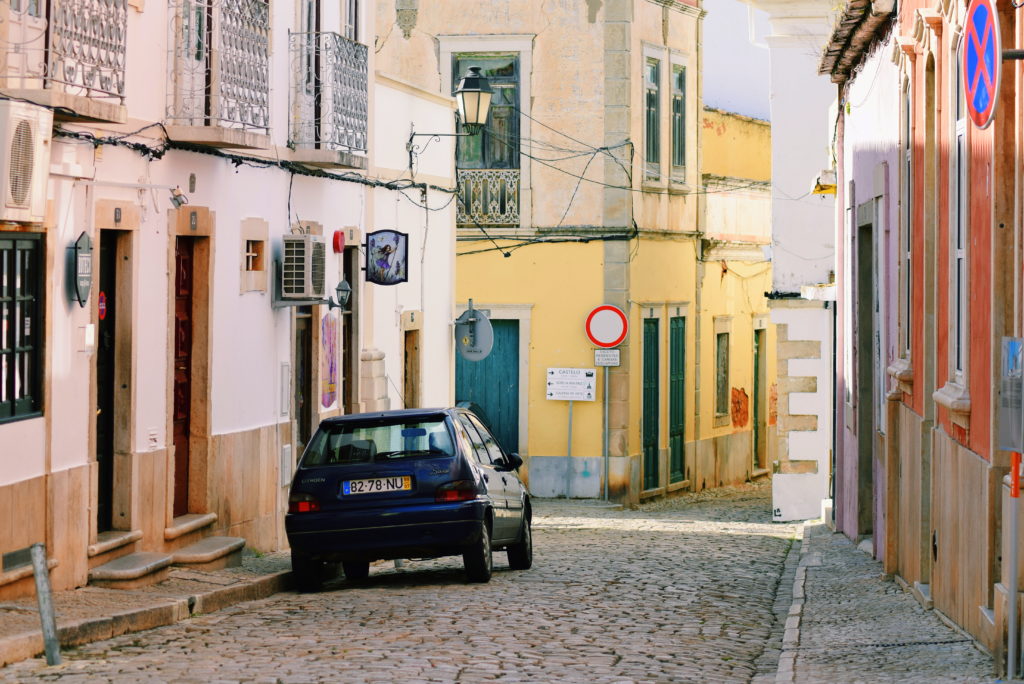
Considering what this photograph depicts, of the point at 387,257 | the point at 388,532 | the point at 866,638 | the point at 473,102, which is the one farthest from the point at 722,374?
the point at 866,638

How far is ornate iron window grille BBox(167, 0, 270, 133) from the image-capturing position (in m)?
14.4

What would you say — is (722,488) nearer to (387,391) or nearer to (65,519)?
(387,391)

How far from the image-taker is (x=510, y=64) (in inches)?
1131

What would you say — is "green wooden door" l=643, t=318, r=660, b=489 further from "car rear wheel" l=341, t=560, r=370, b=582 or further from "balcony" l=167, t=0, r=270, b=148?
"balcony" l=167, t=0, r=270, b=148

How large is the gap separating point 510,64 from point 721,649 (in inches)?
741

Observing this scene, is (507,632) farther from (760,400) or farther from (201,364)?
(760,400)

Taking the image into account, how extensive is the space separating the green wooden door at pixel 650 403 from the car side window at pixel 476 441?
1407 cm

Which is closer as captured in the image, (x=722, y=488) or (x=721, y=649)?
(x=721, y=649)

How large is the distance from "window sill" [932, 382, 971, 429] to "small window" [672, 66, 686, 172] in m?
20.3

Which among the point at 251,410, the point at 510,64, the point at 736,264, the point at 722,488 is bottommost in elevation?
the point at 722,488

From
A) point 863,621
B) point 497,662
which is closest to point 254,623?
point 497,662

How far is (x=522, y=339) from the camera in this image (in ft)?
93.8

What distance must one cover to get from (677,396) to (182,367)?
54.7 ft

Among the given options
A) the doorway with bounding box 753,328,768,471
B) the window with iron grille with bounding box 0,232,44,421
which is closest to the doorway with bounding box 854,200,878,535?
the window with iron grille with bounding box 0,232,44,421
